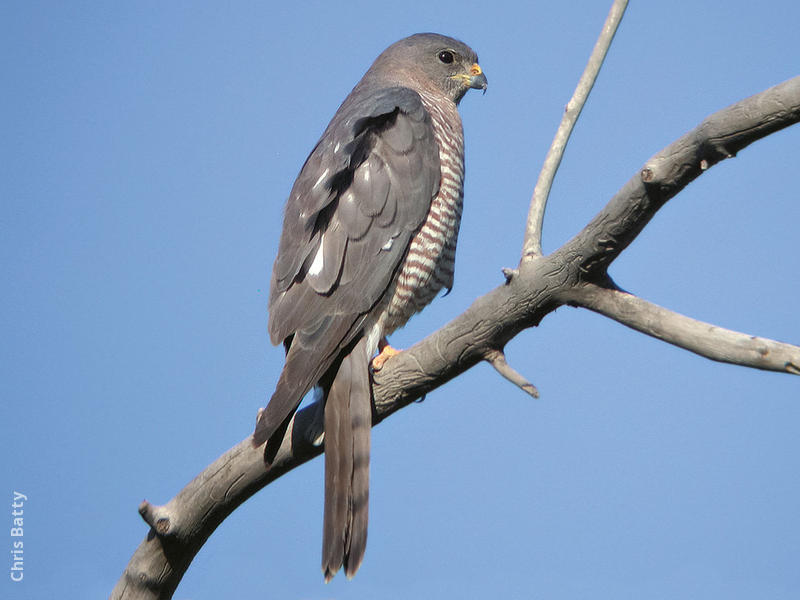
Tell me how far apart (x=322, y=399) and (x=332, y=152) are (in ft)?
4.02

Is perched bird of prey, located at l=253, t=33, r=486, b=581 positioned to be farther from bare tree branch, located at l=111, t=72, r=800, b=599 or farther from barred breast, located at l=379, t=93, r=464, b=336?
bare tree branch, located at l=111, t=72, r=800, b=599

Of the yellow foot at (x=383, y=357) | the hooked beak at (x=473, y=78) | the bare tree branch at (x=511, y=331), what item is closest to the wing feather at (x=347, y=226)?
the yellow foot at (x=383, y=357)

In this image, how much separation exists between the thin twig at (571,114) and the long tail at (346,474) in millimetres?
935

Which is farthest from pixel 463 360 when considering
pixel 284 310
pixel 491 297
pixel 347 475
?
pixel 284 310

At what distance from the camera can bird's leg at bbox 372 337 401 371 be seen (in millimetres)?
3656

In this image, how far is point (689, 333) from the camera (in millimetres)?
2545

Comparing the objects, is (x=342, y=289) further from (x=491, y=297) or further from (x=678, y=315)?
(x=678, y=315)

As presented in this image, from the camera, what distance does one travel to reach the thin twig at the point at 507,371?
111 inches

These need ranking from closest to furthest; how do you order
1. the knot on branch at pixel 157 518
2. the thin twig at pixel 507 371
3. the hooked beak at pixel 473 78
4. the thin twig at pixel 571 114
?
the thin twig at pixel 507 371, the thin twig at pixel 571 114, the knot on branch at pixel 157 518, the hooked beak at pixel 473 78

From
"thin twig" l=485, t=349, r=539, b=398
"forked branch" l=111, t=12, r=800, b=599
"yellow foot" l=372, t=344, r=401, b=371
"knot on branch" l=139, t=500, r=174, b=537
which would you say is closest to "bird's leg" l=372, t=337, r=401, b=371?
"yellow foot" l=372, t=344, r=401, b=371

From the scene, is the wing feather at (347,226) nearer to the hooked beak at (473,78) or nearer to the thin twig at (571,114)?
the thin twig at (571,114)

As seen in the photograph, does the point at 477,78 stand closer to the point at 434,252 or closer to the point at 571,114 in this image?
the point at 434,252

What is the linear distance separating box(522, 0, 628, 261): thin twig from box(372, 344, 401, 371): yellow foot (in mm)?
856

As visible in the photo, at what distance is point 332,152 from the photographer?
13.5 ft
